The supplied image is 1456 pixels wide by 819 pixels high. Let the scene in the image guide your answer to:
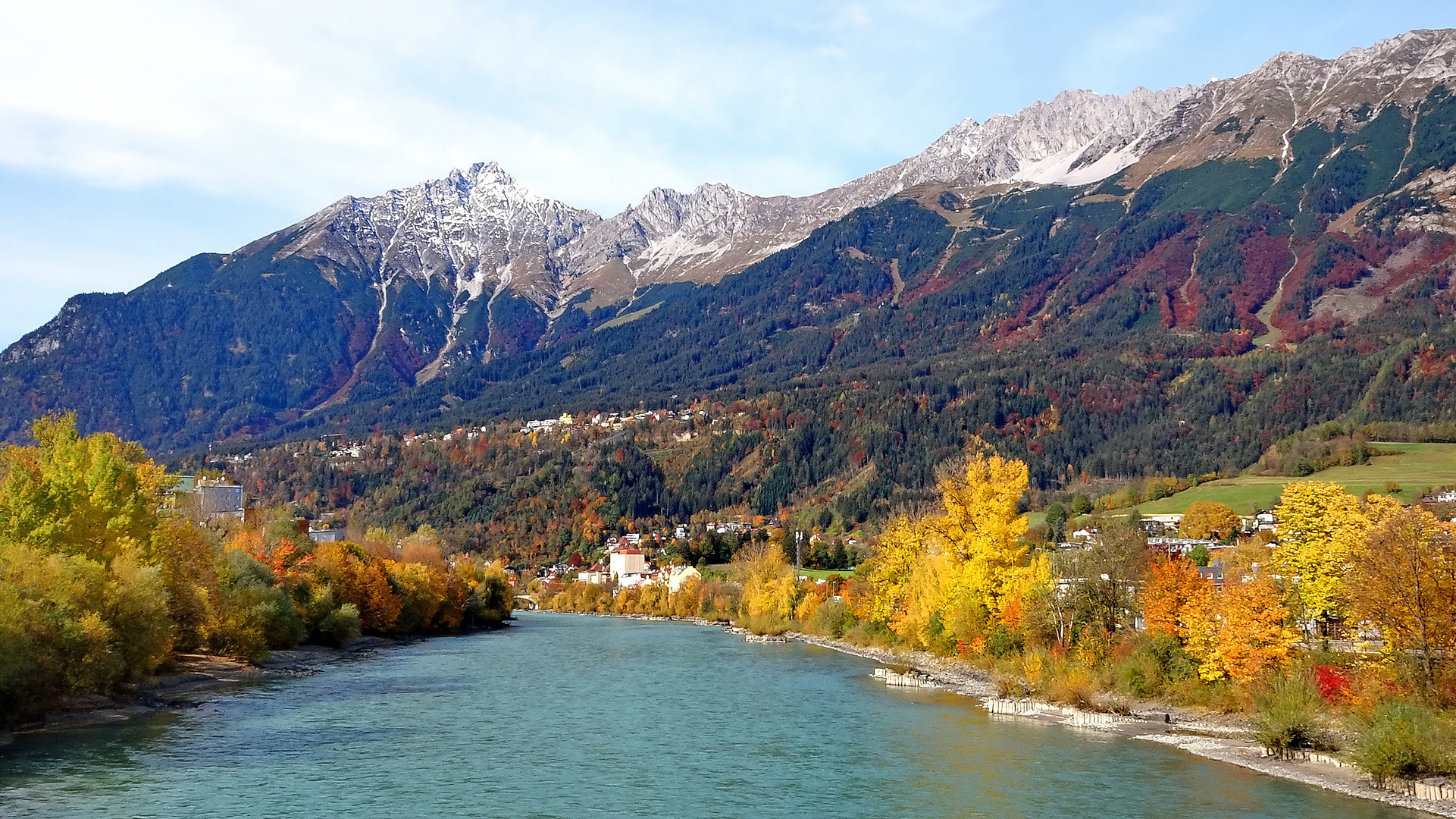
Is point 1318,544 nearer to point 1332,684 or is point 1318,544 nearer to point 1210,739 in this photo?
point 1332,684

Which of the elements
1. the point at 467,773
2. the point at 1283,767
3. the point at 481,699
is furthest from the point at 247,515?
the point at 1283,767

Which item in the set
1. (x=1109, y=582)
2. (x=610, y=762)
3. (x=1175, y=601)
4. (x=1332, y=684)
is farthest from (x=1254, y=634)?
(x=610, y=762)

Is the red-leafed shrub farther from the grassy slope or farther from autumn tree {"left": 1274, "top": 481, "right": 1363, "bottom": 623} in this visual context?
the grassy slope

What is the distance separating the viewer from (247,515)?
12862cm

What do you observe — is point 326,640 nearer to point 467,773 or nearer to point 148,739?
point 148,739

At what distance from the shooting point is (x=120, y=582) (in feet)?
176

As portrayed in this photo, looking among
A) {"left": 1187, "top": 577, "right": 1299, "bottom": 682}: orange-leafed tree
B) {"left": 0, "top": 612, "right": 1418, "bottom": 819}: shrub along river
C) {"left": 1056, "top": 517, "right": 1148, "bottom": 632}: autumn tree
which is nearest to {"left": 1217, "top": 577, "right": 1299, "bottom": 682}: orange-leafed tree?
{"left": 1187, "top": 577, "right": 1299, "bottom": 682}: orange-leafed tree

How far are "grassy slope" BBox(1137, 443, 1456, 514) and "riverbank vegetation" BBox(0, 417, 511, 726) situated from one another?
363 feet

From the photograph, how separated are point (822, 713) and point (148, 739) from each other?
101 feet

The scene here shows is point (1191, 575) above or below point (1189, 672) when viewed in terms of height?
above

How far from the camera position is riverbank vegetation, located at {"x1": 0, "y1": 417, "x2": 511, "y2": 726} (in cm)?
4556

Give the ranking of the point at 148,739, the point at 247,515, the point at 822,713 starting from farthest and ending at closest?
the point at 247,515 < the point at 822,713 < the point at 148,739

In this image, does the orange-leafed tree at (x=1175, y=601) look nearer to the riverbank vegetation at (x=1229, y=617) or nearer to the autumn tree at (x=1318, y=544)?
the riverbank vegetation at (x=1229, y=617)

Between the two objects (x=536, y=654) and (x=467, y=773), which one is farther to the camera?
(x=536, y=654)
